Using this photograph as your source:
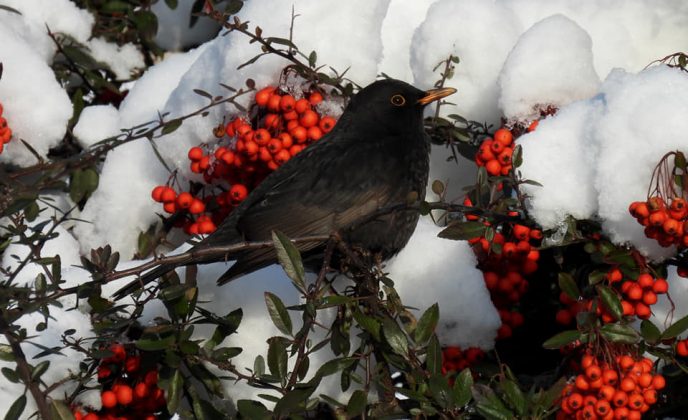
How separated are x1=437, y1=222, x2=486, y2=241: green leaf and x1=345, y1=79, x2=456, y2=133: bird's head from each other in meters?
1.23

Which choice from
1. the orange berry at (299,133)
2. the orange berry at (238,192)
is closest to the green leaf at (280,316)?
the orange berry at (299,133)

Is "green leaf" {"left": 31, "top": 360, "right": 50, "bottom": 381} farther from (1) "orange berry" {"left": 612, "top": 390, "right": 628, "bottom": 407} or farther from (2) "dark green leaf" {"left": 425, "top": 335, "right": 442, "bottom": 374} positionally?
(1) "orange berry" {"left": 612, "top": 390, "right": 628, "bottom": 407}

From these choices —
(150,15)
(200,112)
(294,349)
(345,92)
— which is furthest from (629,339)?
(150,15)

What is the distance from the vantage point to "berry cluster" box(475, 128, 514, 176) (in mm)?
3053

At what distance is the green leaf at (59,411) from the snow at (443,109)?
0.56 feet

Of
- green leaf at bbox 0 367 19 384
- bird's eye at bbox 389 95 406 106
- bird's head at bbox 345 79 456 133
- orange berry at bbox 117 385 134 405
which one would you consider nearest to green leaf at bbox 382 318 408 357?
orange berry at bbox 117 385 134 405

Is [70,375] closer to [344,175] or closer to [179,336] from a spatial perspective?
Result: [179,336]

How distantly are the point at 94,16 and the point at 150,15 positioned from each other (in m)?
0.23

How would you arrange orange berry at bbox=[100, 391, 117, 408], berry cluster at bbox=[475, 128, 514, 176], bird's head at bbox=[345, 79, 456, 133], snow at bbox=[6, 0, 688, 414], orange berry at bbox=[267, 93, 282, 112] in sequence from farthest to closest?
bird's head at bbox=[345, 79, 456, 133], orange berry at bbox=[267, 93, 282, 112], berry cluster at bbox=[475, 128, 514, 176], orange berry at bbox=[100, 391, 117, 408], snow at bbox=[6, 0, 688, 414]

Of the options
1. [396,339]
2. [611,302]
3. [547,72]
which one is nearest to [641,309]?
[611,302]

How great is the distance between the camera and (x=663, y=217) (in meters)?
2.55

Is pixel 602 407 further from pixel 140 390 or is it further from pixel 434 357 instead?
pixel 140 390

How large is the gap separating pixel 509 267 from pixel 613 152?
547mm

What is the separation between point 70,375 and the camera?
2.86 m
